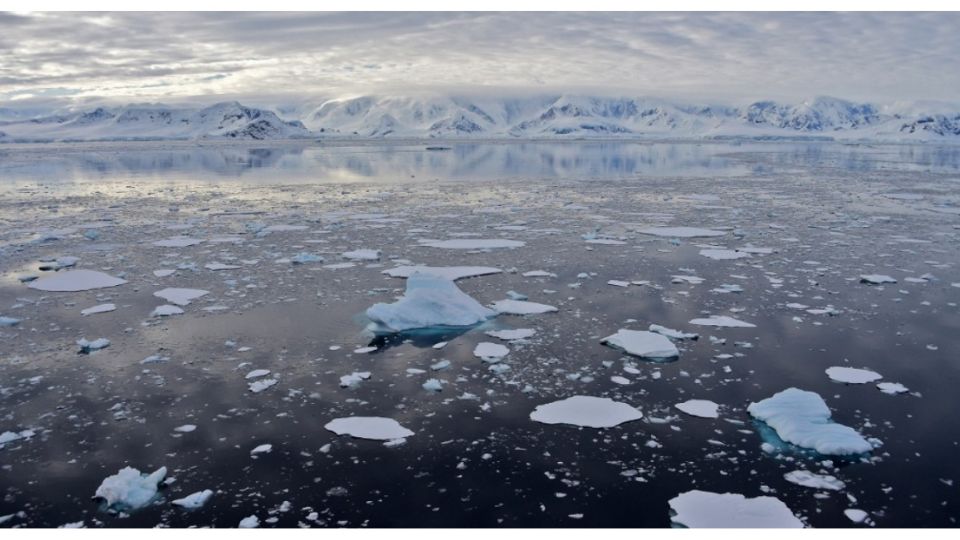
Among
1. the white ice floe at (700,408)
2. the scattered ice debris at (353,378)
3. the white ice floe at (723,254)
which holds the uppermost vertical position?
the white ice floe at (723,254)

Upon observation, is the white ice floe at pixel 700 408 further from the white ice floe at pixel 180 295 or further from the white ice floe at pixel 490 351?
the white ice floe at pixel 180 295

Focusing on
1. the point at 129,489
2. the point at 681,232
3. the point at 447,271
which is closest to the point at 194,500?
the point at 129,489

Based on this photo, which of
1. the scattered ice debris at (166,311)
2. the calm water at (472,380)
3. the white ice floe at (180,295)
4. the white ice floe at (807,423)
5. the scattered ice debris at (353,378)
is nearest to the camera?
the calm water at (472,380)

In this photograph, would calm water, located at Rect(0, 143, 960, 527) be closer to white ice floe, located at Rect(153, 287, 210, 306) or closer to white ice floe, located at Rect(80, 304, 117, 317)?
white ice floe, located at Rect(80, 304, 117, 317)

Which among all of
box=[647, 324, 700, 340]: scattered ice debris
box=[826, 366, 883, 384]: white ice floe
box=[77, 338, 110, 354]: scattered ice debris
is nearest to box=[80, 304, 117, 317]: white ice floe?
box=[77, 338, 110, 354]: scattered ice debris

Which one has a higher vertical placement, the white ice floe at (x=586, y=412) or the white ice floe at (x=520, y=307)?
the white ice floe at (x=520, y=307)

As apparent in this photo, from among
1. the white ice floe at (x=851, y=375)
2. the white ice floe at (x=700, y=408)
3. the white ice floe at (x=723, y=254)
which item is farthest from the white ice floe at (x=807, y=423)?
the white ice floe at (x=723, y=254)

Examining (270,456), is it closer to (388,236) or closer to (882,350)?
(882,350)
